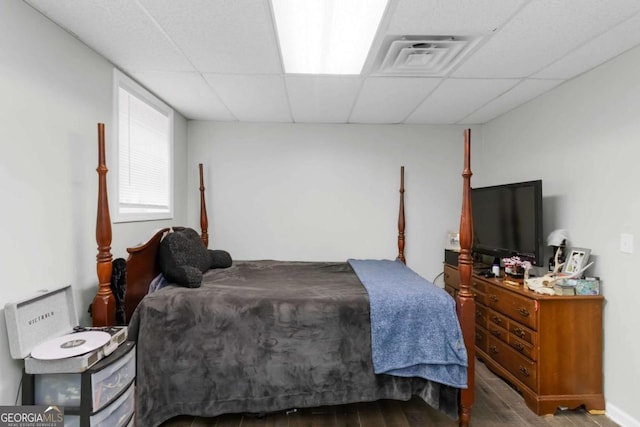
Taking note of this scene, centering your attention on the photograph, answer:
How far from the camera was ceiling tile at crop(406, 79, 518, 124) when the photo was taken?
8.79 feet

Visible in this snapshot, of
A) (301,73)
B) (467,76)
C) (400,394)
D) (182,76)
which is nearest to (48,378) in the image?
(400,394)

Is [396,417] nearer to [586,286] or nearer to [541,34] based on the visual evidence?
[586,286]

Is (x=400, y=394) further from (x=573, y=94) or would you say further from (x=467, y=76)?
(x=573, y=94)

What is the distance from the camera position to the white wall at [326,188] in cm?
388

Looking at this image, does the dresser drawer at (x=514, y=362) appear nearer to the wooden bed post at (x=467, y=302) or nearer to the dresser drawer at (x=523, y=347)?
the dresser drawer at (x=523, y=347)

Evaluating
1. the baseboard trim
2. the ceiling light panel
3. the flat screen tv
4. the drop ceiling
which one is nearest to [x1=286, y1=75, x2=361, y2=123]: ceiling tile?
the drop ceiling

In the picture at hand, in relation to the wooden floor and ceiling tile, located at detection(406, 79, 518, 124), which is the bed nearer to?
the wooden floor

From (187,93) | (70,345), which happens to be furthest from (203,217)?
(70,345)

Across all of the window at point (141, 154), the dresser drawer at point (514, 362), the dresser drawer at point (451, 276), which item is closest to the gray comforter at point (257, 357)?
the dresser drawer at point (514, 362)

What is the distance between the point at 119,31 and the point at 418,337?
8.57ft

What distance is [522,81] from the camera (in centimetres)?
262

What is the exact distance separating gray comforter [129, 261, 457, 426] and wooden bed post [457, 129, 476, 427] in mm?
101

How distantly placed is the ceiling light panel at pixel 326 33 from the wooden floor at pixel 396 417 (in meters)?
2.47

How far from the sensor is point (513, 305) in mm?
2514
